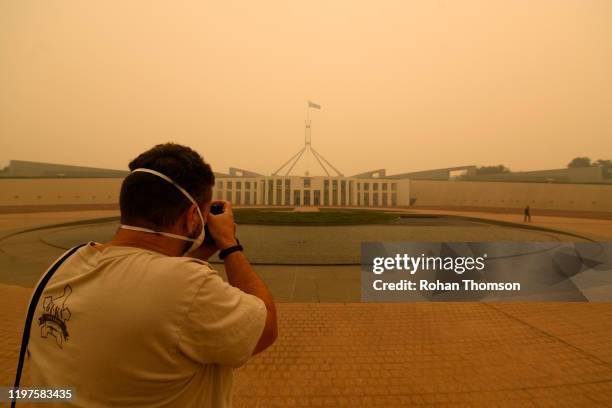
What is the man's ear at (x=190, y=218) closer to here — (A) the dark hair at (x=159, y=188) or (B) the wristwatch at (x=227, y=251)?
(A) the dark hair at (x=159, y=188)

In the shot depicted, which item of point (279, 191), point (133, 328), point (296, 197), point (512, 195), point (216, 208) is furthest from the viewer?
point (279, 191)

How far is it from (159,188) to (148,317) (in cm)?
47

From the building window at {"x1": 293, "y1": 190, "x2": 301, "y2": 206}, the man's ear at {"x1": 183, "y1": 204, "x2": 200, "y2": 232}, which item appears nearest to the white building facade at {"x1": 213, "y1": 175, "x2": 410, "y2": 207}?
the building window at {"x1": 293, "y1": 190, "x2": 301, "y2": 206}

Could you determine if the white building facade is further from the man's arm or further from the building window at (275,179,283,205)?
the man's arm

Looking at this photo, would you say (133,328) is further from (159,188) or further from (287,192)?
(287,192)

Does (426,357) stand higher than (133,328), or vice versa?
(133,328)

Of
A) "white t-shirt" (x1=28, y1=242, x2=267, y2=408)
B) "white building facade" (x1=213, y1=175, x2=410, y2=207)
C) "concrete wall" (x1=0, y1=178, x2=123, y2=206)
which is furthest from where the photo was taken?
"white building facade" (x1=213, y1=175, x2=410, y2=207)

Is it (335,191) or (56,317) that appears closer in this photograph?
(56,317)

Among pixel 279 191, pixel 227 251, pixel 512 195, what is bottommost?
pixel 512 195

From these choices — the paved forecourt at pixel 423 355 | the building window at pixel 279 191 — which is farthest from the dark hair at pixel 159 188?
the building window at pixel 279 191

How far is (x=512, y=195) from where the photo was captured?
5069 centimetres

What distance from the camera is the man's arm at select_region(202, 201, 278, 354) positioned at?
1.33 meters

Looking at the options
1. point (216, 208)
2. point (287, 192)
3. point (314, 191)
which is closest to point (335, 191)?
point (314, 191)

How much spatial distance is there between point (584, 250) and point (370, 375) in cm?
1032
